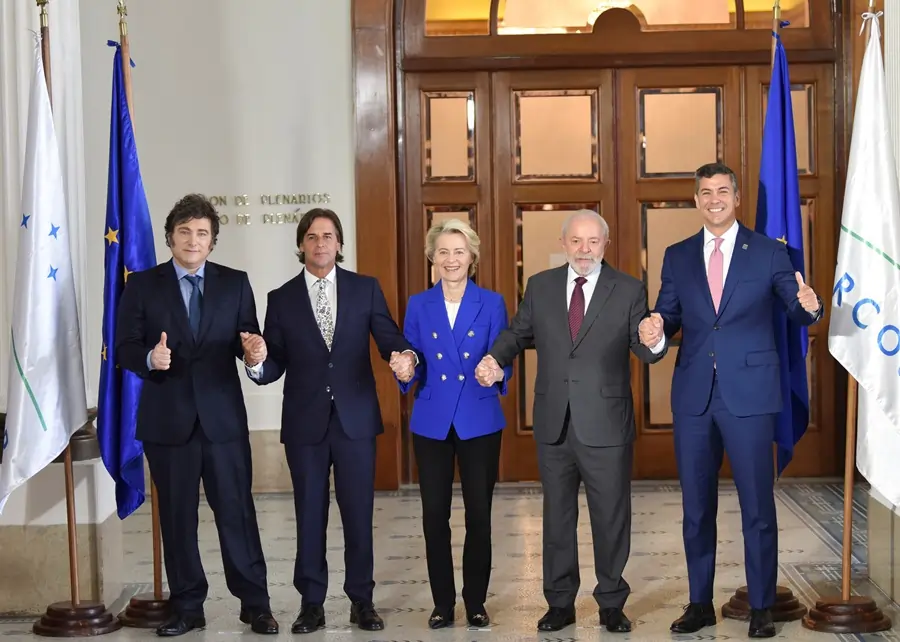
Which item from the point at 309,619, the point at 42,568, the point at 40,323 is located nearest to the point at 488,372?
the point at 309,619

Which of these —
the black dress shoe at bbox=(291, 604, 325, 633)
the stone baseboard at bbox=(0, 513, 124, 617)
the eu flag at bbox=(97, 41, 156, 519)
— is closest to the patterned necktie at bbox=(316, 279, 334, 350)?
the eu flag at bbox=(97, 41, 156, 519)

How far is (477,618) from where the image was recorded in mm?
4887

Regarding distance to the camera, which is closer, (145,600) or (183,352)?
(183,352)

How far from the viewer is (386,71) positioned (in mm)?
7703

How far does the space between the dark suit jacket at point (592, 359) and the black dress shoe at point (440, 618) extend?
0.84 meters

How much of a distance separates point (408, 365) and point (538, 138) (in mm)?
3712

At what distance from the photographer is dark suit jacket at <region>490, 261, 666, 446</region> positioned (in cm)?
467

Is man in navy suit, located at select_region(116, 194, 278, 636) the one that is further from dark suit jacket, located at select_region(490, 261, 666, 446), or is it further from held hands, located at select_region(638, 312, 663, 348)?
held hands, located at select_region(638, 312, 663, 348)

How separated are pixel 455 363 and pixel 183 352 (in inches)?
43.9

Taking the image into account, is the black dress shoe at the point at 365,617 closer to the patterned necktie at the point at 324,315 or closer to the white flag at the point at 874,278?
the patterned necktie at the point at 324,315

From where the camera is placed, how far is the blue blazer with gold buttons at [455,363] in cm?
473

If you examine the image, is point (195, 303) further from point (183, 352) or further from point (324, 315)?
point (324, 315)

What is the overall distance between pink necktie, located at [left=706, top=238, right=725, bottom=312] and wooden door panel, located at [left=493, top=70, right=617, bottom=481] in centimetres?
317

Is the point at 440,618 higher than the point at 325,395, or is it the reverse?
the point at 325,395
